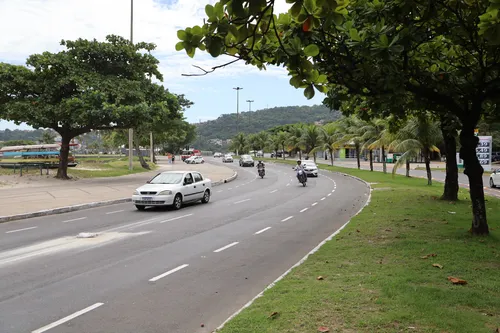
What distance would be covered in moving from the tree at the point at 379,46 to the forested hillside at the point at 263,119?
142 metres

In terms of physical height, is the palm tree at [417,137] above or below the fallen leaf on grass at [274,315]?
above

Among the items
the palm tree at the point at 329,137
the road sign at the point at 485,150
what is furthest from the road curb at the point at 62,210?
the palm tree at the point at 329,137

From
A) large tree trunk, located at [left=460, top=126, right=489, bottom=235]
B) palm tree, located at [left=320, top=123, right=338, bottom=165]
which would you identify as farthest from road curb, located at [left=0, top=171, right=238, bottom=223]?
palm tree, located at [left=320, top=123, right=338, bottom=165]

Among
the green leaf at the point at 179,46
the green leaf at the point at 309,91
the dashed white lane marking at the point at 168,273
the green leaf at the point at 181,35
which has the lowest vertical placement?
the dashed white lane marking at the point at 168,273

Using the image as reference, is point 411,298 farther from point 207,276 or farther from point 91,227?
point 91,227

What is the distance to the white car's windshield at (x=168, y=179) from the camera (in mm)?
17484

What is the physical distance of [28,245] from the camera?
994 centimetres

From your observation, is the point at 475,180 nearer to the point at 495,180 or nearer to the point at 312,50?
the point at 312,50

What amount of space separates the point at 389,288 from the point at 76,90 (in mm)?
25887

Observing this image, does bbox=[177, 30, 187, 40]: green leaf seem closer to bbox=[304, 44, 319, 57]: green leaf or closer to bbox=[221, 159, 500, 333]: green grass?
bbox=[304, 44, 319, 57]: green leaf

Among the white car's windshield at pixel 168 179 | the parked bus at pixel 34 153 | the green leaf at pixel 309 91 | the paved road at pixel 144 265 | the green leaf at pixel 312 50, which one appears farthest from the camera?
the parked bus at pixel 34 153

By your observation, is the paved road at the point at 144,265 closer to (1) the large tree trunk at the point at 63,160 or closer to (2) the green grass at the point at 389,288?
(2) the green grass at the point at 389,288

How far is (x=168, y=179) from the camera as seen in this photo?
17719mm

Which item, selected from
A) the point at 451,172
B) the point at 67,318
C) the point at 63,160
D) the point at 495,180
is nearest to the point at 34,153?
the point at 63,160
